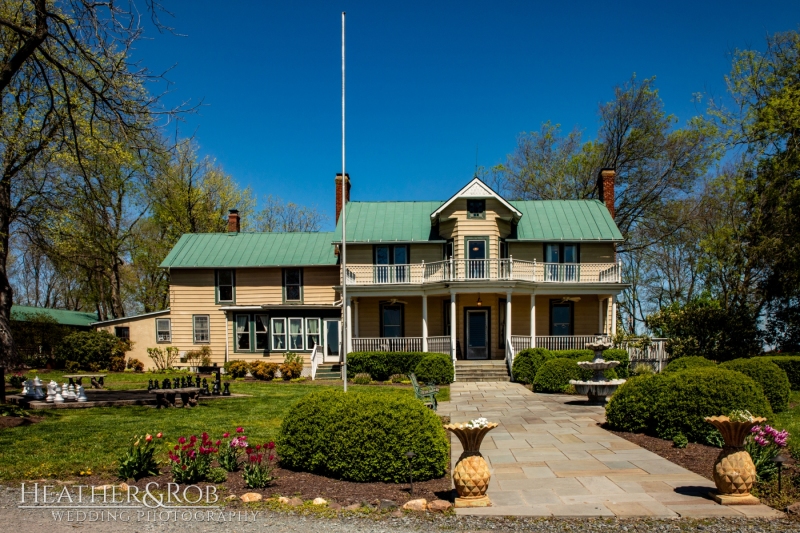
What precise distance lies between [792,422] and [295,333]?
19897 millimetres

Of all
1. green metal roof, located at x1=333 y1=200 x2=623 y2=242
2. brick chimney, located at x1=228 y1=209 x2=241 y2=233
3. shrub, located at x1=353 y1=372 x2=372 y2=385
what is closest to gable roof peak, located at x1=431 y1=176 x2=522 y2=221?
green metal roof, located at x1=333 y1=200 x2=623 y2=242

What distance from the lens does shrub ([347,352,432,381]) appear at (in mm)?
24000

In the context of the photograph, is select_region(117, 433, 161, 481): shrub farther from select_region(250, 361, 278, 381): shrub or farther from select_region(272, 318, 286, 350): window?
select_region(272, 318, 286, 350): window

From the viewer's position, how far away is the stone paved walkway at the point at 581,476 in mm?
6754

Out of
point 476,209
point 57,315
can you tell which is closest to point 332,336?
point 476,209

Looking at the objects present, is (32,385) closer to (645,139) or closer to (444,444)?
(444,444)

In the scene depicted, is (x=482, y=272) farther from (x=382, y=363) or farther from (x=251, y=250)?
(x=251, y=250)

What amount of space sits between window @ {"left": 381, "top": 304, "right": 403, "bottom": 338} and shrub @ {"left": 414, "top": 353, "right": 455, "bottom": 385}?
5180mm

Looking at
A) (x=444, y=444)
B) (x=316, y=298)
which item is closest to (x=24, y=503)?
(x=444, y=444)

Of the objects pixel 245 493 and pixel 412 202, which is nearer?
pixel 245 493

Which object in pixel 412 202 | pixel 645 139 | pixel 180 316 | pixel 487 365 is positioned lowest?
pixel 487 365

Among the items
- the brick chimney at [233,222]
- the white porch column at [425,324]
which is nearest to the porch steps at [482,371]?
the white porch column at [425,324]

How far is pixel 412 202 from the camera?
30031 millimetres

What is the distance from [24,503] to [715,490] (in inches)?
316
